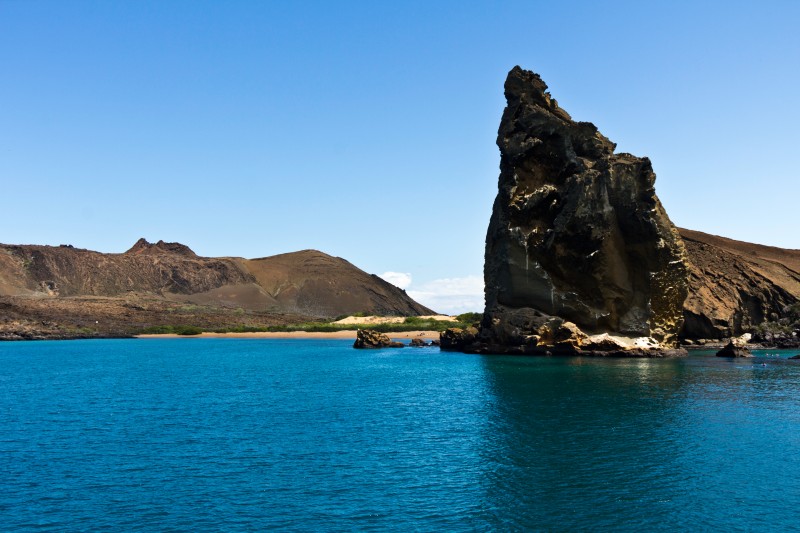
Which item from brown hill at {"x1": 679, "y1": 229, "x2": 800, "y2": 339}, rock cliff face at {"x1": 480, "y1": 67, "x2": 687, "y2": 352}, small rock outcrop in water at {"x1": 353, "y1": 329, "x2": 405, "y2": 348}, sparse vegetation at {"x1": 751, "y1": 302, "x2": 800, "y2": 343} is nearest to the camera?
rock cliff face at {"x1": 480, "y1": 67, "x2": 687, "y2": 352}

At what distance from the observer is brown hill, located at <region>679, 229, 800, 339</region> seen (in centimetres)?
8594

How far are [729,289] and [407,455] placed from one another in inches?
3184

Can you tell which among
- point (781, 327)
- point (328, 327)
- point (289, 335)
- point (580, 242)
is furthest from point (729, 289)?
point (289, 335)

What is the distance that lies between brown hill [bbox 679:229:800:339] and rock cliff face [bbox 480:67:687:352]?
651 inches

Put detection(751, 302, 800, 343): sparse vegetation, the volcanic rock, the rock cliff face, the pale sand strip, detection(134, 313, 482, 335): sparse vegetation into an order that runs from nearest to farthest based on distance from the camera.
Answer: the rock cliff face → the volcanic rock → detection(751, 302, 800, 343): sparse vegetation → the pale sand strip → detection(134, 313, 482, 335): sparse vegetation

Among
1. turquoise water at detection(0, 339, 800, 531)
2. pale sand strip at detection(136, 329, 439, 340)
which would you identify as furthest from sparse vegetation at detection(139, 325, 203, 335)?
turquoise water at detection(0, 339, 800, 531)

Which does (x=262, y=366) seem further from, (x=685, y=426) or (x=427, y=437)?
(x=685, y=426)

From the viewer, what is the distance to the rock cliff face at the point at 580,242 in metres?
68.4

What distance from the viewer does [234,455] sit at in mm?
24281

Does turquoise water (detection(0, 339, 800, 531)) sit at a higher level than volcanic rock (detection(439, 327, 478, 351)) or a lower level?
lower

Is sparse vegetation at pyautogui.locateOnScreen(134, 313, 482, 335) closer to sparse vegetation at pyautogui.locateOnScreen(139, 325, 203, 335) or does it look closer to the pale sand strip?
sparse vegetation at pyautogui.locateOnScreen(139, 325, 203, 335)

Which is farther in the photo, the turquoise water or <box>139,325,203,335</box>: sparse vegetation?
<box>139,325,203,335</box>: sparse vegetation

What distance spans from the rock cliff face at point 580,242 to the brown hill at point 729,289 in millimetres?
16524

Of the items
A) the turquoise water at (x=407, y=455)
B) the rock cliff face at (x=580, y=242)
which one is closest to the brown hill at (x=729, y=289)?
the rock cliff face at (x=580, y=242)
